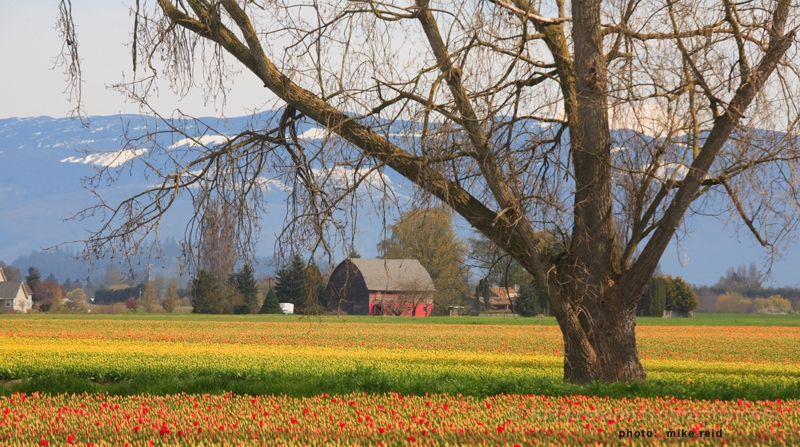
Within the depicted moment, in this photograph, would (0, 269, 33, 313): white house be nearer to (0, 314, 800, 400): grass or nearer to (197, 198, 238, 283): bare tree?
(0, 314, 800, 400): grass

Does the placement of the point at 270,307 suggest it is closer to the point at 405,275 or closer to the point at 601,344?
the point at 405,275

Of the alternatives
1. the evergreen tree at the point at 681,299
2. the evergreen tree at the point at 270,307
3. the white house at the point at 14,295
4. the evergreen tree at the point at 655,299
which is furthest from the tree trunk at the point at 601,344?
the white house at the point at 14,295

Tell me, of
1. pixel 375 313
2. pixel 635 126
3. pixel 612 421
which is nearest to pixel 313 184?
pixel 635 126

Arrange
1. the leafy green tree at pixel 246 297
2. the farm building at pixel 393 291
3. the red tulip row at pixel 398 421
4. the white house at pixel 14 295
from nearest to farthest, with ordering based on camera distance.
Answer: the red tulip row at pixel 398 421, the farm building at pixel 393 291, the leafy green tree at pixel 246 297, the white house at pixel 14 295

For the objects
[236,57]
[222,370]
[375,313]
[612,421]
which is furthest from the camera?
[375,313]

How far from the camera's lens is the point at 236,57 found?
11000 millimetres

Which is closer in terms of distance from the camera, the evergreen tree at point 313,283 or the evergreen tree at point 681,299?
the evergreen tree at point 313,283

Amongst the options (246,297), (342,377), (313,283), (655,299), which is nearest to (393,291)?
(246,297)

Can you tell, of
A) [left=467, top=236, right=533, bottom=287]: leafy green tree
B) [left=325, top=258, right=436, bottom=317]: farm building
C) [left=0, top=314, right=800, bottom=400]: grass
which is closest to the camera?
[left=0, top=314, right=800, bottom=400]: grass

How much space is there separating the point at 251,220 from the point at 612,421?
564 cm

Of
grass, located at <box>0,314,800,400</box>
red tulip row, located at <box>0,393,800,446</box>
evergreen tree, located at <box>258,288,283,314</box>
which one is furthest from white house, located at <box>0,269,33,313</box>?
red tulip row, located at <box>0,393,800,446</box>

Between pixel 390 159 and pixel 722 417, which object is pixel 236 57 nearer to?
pixel 390 159

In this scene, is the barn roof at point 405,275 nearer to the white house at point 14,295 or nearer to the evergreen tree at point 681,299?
the evergreen tree at point 681,299

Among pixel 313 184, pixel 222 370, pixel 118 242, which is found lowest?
pixel 222 370
